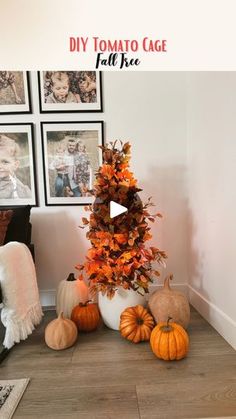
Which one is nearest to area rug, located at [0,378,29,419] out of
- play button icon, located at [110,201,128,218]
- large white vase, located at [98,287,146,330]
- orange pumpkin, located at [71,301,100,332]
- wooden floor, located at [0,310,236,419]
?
wooden floor, located at [0,310,236,419]

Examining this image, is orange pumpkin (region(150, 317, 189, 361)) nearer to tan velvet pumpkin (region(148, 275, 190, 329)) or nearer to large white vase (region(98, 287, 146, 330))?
tan velvet pumpkin (region(148, 275, 190, 329))

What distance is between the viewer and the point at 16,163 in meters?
2.05

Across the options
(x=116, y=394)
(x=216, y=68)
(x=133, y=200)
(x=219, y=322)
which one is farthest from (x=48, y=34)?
(x=219, y=322)

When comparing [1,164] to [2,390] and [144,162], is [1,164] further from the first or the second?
[2,390]

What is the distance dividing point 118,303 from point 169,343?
0.42m

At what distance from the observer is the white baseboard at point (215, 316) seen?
57.1 inches

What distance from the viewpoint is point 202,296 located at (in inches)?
72.7

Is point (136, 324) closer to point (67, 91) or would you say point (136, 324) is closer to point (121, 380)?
point (121, 380)

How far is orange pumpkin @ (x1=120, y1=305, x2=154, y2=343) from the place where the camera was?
148 centimetres

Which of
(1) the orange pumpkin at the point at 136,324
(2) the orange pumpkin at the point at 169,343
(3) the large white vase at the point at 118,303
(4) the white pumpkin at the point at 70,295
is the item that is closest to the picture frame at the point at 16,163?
(4) the white pumpkin at the point at 70,295

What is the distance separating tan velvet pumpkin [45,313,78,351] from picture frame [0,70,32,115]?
1.49 meters

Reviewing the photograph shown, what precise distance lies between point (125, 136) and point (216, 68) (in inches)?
53.0

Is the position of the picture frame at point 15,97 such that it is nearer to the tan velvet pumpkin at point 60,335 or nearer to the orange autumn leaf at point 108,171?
the orange autumn leaf at point 108,171

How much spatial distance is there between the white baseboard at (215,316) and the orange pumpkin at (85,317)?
701mm
